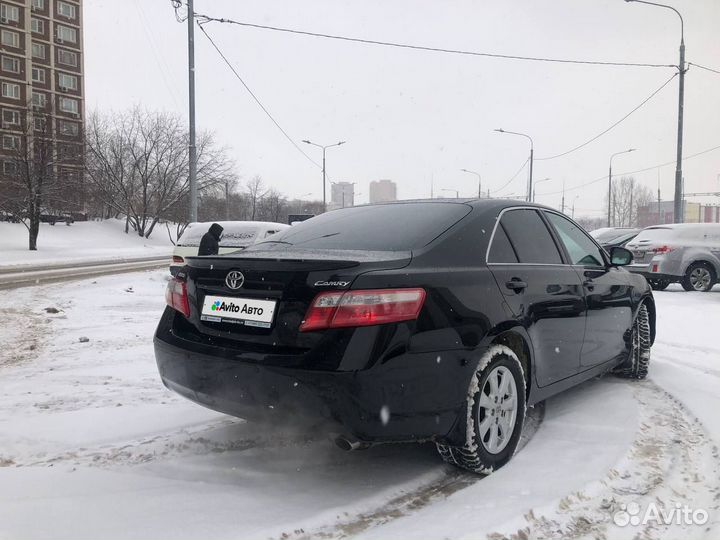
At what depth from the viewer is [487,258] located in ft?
10.4

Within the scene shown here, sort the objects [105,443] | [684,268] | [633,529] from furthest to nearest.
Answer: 1. [684,268]
2. [105,443]
3. [633,529]

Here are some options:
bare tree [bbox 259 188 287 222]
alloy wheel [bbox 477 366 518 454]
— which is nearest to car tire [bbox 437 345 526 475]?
alloy wheel [bbox 477 366 518 454]

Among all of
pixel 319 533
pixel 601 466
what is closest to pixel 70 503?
pixel 319 533

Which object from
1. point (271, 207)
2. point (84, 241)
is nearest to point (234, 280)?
point (84, 241)

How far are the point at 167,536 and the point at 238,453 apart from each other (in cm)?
92

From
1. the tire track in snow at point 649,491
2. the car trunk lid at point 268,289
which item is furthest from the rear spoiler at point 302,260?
the tire track in snow at point 649,491

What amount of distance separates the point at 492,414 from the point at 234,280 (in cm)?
152

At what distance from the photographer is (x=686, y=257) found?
463 inches

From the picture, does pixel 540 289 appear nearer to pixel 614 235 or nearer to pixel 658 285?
pixel 658 285

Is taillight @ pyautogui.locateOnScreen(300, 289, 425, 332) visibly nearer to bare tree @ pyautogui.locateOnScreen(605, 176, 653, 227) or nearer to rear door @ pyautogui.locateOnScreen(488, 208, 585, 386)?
rear door @ pyautogui.locateOnScreen(488, 208, 585, 386)

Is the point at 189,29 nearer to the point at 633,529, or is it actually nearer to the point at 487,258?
the point at 487,258

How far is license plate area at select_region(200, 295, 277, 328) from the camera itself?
268 centimetres

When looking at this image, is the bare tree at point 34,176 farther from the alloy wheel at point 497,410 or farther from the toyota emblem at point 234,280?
the alloy wheel at point 497,410

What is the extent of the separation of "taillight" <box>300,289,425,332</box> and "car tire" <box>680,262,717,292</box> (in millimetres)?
11338
